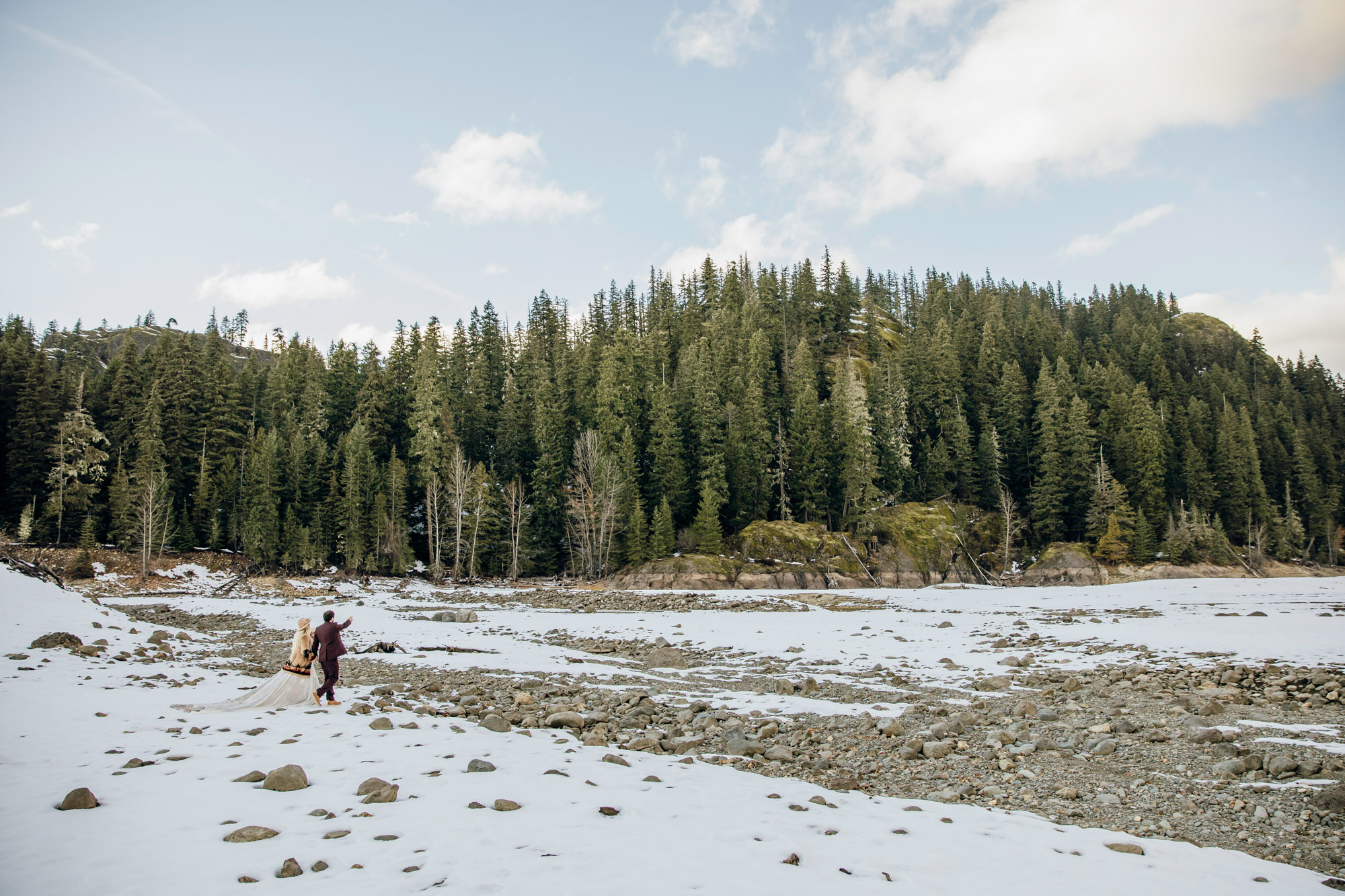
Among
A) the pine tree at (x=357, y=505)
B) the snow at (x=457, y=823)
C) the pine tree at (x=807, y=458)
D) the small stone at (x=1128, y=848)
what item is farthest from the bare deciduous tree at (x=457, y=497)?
the small stone at (x=1128, y=848)

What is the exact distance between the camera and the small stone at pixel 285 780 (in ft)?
19.7

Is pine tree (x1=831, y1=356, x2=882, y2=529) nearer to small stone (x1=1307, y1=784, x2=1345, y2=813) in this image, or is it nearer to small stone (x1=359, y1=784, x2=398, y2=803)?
small stone (x1=1307, y1=784, x2=1345, y2=813)

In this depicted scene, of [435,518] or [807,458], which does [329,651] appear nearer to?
[435,518]

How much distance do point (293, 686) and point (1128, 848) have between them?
11271 millimetres

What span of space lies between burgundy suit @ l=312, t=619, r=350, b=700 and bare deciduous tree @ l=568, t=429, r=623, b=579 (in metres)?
33.6

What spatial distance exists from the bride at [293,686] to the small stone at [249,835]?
19.1 ft

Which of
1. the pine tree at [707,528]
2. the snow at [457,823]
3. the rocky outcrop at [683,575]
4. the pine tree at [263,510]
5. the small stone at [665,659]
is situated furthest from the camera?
the pine tree at [263,510]

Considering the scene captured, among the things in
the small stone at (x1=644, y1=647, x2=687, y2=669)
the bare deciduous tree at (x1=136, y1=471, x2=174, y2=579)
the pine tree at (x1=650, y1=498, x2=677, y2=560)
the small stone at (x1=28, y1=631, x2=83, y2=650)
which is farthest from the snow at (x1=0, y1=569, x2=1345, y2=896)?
the bare deciduous tree at (x1=136, y1=471, x2=174, y2=579)

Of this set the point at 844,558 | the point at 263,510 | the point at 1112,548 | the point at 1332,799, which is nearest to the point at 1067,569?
the point at 1112,548

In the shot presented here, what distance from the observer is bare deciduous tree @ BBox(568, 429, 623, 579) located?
45.6 m

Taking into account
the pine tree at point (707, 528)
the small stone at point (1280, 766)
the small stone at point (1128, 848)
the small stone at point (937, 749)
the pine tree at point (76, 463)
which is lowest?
the small stone at point (937, 749)

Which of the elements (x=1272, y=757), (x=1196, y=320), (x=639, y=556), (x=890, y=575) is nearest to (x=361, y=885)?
(x=1272, y=757)

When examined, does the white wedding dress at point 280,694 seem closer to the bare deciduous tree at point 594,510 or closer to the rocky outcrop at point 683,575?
the rocky outcrop at point 683,575

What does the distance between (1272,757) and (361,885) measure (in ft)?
33.3
